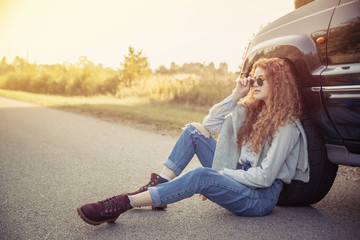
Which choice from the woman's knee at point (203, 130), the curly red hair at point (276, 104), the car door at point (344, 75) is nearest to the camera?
the car door at point (344, 75)

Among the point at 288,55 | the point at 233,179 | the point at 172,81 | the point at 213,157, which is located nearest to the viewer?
the point at 233,179

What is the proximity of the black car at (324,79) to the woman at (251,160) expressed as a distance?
0.11m

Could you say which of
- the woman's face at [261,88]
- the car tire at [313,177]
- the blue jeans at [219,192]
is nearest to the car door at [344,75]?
the car tire at [313,177]

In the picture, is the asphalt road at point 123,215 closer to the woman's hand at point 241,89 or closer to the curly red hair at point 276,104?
the curly red hair at point 276,104

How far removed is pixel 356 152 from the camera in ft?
7.32

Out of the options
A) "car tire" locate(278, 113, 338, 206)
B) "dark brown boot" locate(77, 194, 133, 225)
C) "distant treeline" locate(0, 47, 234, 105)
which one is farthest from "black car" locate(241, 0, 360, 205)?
"distant treeline" locate(0, 47, 234, 105)

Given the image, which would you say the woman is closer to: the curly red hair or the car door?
the curly red hair

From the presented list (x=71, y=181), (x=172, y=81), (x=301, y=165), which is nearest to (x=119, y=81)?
(x=172, y=81)

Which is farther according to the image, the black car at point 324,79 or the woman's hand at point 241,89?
the woman's hand at point 241,89

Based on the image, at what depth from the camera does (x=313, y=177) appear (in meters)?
2.54

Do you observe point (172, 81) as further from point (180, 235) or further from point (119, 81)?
point (180, 235)

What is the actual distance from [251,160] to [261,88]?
0.60 m

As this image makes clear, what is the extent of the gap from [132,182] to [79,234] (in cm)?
127

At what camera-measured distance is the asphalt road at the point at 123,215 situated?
2.26 metres
